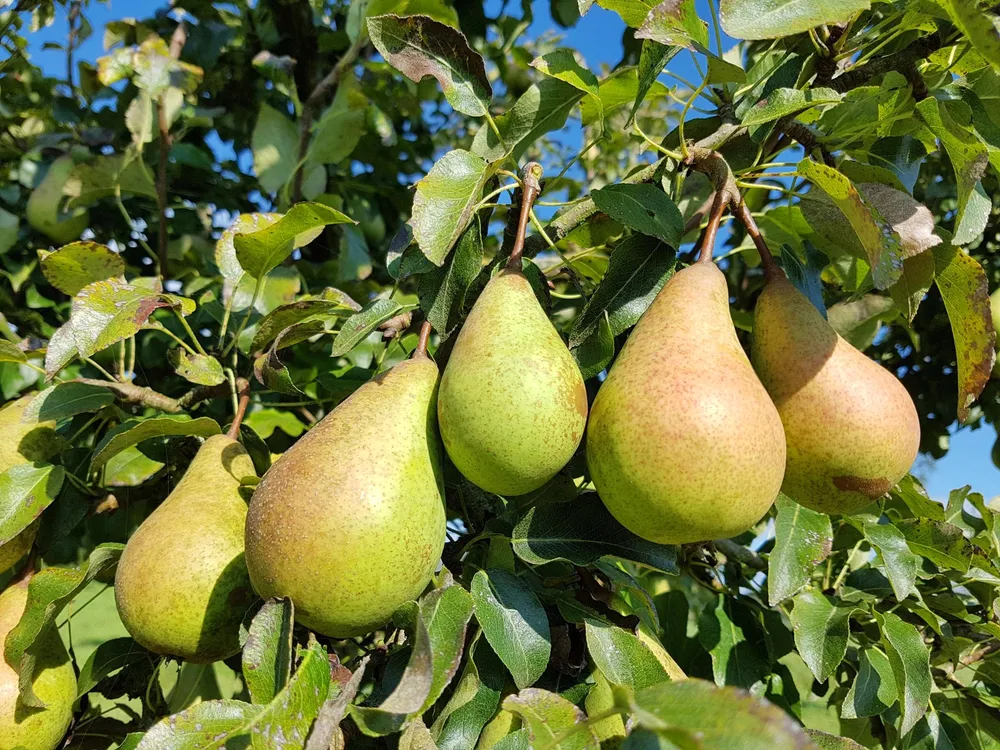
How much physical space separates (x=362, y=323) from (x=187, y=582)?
374mm

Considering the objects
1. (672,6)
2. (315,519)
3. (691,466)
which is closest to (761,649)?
(691,466)

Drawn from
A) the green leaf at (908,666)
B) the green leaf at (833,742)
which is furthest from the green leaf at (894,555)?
the green leaf at (833,742)

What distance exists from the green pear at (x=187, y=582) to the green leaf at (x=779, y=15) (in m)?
0.83

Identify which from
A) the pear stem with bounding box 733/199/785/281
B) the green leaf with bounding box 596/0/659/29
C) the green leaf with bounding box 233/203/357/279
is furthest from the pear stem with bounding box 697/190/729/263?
the green leaf with bounding box 233/203/357/279

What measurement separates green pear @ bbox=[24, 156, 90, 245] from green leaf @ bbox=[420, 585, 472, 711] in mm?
1714

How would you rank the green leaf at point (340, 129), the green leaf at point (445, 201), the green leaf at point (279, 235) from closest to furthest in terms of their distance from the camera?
the green leaf at point (445, 201)
the green leaf at point (279, 235)
the green leaf at point (340, 129)

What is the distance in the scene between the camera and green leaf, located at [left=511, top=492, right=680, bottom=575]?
88 cm

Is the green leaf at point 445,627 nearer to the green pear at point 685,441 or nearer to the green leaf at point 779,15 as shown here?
the green pear at point 685,441

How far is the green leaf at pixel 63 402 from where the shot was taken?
1199 mm

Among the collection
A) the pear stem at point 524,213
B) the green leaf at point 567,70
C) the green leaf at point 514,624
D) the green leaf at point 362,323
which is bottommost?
the green leaf at point 514,624

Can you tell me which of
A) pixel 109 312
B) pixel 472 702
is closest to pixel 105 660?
pixel 109 312

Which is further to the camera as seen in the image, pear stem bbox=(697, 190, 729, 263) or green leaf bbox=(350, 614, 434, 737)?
pear stem bbox=(697, 190, 729, 263)

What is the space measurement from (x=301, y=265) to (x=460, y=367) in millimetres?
1342

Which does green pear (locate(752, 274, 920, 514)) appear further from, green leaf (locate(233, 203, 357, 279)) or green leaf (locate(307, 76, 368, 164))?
green leaf (locate(307, 76, 368, 164))
